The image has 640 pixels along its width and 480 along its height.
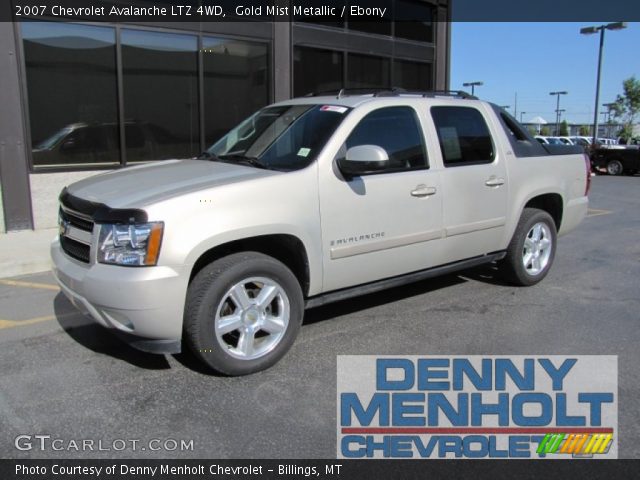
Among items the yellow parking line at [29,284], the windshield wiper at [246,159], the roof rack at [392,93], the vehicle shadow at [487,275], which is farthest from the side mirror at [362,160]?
the yellow parking line at [29,284]

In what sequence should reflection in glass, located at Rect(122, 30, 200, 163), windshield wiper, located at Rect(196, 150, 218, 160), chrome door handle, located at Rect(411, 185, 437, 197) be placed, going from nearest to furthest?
chrome door handle, located at Rect(411, 185, 437, 197), windshield wiper, located at Rect(196, 150, 218, 160), reflection in glass, located at Rect(122, 30, 200, 163)

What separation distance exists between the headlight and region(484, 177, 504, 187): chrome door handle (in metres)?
3.06

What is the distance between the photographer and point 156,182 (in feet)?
13.0

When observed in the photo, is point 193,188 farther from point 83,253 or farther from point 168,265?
point 83,253

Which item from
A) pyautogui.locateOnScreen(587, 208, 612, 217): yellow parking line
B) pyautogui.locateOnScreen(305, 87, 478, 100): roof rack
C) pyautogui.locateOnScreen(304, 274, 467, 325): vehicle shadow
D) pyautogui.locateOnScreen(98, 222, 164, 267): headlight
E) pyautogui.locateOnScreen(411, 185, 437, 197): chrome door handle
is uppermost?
pyautogui.locateOnScreen(305, 87, 478, 100): roof rack

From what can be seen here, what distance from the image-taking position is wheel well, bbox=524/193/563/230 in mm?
6121

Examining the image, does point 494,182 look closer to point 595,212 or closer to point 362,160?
point 362,160

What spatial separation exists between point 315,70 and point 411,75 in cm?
306

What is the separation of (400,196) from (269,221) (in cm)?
120

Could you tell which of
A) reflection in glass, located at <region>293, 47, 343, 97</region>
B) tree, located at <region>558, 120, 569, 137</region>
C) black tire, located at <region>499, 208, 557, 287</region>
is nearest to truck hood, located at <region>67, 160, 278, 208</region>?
black tire, located at <region>499, 208, 557, 287</region>

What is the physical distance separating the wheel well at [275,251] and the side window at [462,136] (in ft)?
5.34

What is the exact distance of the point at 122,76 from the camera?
9.48 m

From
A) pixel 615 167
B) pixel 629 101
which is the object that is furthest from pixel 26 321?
pixel 629 101

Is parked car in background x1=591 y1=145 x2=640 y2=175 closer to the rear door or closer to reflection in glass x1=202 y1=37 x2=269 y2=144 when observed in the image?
reflection in glass x1=202 y1=37 x2=269 y2=144
